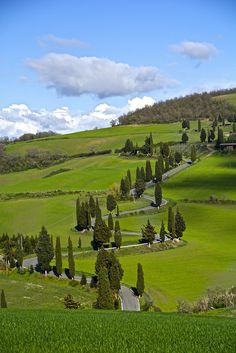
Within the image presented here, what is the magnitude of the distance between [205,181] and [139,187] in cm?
2136

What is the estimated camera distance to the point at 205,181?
15150cm

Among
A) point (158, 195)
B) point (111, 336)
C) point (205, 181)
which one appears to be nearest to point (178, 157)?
point (205, 181)

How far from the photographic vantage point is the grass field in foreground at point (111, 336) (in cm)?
1994

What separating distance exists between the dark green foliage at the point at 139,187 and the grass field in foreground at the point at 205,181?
4609 millimetres

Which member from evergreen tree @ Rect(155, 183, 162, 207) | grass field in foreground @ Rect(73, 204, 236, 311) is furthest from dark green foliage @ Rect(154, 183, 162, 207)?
grass field in foreground @ Rect(73, 204, 236, 311)

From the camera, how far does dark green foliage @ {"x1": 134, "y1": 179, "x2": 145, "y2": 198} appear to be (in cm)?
14050

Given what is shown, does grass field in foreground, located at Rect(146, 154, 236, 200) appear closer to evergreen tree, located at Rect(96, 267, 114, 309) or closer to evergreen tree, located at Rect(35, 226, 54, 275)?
evergreen tree, located at Rect(35, 226, 54, 275)

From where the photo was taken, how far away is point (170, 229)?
101625 mm

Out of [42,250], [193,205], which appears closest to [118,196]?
[193,205]

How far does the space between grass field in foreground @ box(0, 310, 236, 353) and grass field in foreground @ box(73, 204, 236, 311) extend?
36.0 m

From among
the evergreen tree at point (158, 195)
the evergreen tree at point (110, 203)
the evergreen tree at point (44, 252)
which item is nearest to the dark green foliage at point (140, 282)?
the evergreen tree at point (44, 252)

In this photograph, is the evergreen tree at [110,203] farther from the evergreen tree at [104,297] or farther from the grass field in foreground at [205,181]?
the evergreen tree at [104,297]

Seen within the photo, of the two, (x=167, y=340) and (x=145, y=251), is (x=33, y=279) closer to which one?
(x=145, y=251)

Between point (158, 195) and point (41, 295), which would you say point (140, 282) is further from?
point (158, 195)
